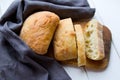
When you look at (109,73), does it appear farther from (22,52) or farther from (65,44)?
(22,52)

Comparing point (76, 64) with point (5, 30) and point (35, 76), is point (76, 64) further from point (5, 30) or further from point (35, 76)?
point (5, 30)

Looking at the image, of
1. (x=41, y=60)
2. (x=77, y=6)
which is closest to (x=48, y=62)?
(x=41, y=60)

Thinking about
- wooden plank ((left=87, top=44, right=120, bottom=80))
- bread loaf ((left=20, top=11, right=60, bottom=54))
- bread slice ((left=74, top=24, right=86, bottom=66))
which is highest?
bread loaf ((left=20, top=11, right=60, bottom=54))

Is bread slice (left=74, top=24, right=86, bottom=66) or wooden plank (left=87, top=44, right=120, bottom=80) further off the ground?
bread slice (left=74, top=24, right=86, bottom=66)

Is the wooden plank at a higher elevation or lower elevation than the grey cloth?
lower

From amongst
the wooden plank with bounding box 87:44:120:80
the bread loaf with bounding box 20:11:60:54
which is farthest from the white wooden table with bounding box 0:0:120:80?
the bread loaf with bounding box 20:11:60:54

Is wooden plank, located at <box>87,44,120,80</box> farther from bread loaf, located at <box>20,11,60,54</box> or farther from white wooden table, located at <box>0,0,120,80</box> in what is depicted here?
bread loaf, located at <box>20,11,60,54</box>
